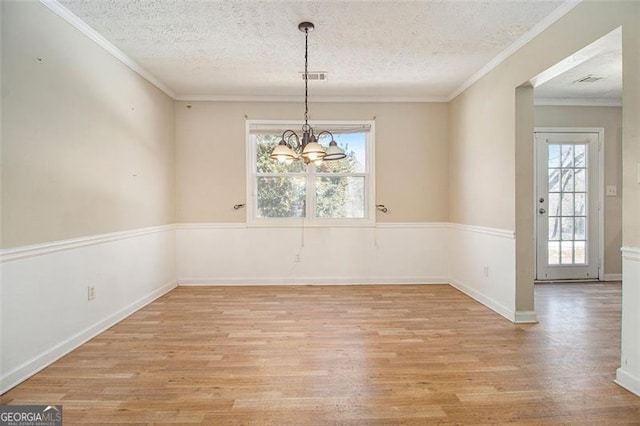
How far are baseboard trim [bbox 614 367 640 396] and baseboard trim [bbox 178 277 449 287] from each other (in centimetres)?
260

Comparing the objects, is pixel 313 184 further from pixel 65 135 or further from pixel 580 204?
pixel 580 204

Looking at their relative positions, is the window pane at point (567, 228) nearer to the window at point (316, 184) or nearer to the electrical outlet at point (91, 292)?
the window at point (316, 184)

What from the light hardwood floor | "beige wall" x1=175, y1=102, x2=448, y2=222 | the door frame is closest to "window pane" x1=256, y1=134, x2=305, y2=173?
"beige wall" x1=175, y1=102, x2=448, y2=222

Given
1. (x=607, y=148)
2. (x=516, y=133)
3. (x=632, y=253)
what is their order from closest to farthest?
(x=632, y=253) → (x=516, y=133) → (x=607, y=148)

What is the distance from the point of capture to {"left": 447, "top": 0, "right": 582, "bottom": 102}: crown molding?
250 centimetres

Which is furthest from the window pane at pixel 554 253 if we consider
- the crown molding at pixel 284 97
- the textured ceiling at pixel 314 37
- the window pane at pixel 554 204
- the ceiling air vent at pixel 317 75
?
the ceiling air vent at pixel 317 75

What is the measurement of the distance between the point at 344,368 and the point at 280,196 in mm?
2835

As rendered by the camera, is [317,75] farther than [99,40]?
Yes

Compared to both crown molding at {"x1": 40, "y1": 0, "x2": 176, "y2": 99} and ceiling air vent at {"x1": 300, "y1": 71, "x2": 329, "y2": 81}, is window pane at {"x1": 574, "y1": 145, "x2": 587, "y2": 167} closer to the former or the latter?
ceiling air vent at {"x1": 300, "y1": 71, "x2": 329, "y2": 81}

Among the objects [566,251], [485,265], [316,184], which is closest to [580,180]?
[566,251]

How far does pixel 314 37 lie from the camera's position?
9.75 ft

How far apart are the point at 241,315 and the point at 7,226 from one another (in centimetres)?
201

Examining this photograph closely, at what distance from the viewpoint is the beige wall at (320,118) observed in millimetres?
4594

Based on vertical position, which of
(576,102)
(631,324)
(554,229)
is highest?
(576,102)
